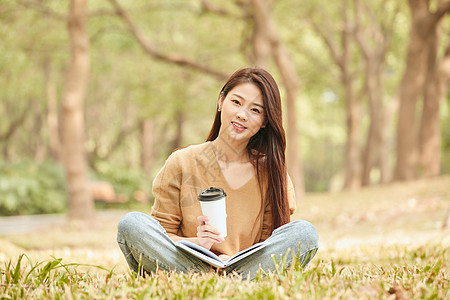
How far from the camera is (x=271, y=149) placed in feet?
10.5

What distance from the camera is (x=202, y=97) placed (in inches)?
883

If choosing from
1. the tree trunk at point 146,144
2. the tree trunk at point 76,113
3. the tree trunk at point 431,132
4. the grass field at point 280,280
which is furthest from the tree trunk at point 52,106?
the grass field at point 280,280

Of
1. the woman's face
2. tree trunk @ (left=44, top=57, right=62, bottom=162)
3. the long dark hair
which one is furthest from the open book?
tree trunk @ (left=44, top=57, right=62, bottom=162)

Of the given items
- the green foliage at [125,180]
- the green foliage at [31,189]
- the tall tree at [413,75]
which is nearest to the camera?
the tall tree at [413,75]

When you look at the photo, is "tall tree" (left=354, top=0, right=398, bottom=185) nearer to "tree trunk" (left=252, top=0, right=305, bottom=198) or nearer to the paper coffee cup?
"tree trunk" (left=252, top=0, right=305, bottom=198)

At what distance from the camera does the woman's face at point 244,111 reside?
3.11 metres

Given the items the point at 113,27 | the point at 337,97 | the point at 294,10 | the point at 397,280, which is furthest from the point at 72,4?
the point at 337,97

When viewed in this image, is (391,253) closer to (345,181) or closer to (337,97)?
(345,181)

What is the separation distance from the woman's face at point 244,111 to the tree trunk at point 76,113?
8224 millimetres

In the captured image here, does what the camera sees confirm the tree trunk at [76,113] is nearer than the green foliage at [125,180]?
Yes

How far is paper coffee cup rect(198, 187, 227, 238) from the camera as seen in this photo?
8.70 feet

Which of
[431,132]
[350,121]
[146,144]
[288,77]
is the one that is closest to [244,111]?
[288,77]

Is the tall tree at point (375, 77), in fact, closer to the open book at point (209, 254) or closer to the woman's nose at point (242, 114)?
the woman's nose at point (242, 114)

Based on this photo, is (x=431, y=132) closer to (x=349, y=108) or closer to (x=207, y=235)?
(x=349, y=108)
